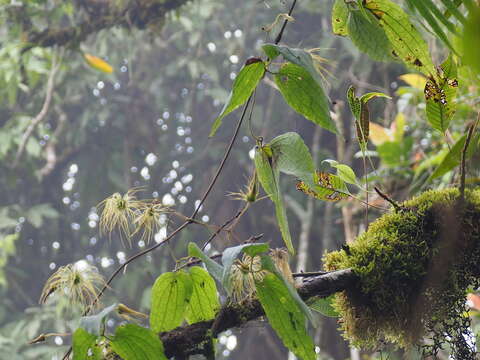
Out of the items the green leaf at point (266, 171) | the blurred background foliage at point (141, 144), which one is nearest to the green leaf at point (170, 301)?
the green leaf at point (266, 171)

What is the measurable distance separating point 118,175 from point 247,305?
4014 mm

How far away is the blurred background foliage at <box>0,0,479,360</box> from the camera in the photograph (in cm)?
343

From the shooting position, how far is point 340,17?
69 centimetres

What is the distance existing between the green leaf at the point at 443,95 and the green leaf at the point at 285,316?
33 cm

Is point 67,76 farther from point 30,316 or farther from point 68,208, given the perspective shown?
point 30,316

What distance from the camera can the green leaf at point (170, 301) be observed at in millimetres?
607

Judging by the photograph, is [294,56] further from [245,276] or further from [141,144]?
[141,144]

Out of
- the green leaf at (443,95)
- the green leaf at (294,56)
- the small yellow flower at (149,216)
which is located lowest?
the small yellow flower at (149,216)

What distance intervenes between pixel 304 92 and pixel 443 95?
0.24m

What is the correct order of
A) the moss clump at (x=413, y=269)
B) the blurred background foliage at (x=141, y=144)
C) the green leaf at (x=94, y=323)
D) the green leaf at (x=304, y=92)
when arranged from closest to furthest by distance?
the green leaf at (x=94, y=323) < the green leaf at (x=304, y=92) < the moss clump at (x=413, y=269) < the blurred background foliage at (x=141, y=144)

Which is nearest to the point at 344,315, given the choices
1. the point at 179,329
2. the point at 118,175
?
the point at 179,329

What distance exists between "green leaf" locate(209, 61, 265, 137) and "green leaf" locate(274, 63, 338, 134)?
3cm

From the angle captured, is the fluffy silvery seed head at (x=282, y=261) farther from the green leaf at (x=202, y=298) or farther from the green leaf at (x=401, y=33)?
the green leaf at (x=401, y=33)

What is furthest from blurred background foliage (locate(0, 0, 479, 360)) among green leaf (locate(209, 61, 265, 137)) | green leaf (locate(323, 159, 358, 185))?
green leaf (locate(209, 61, 265, 137))
